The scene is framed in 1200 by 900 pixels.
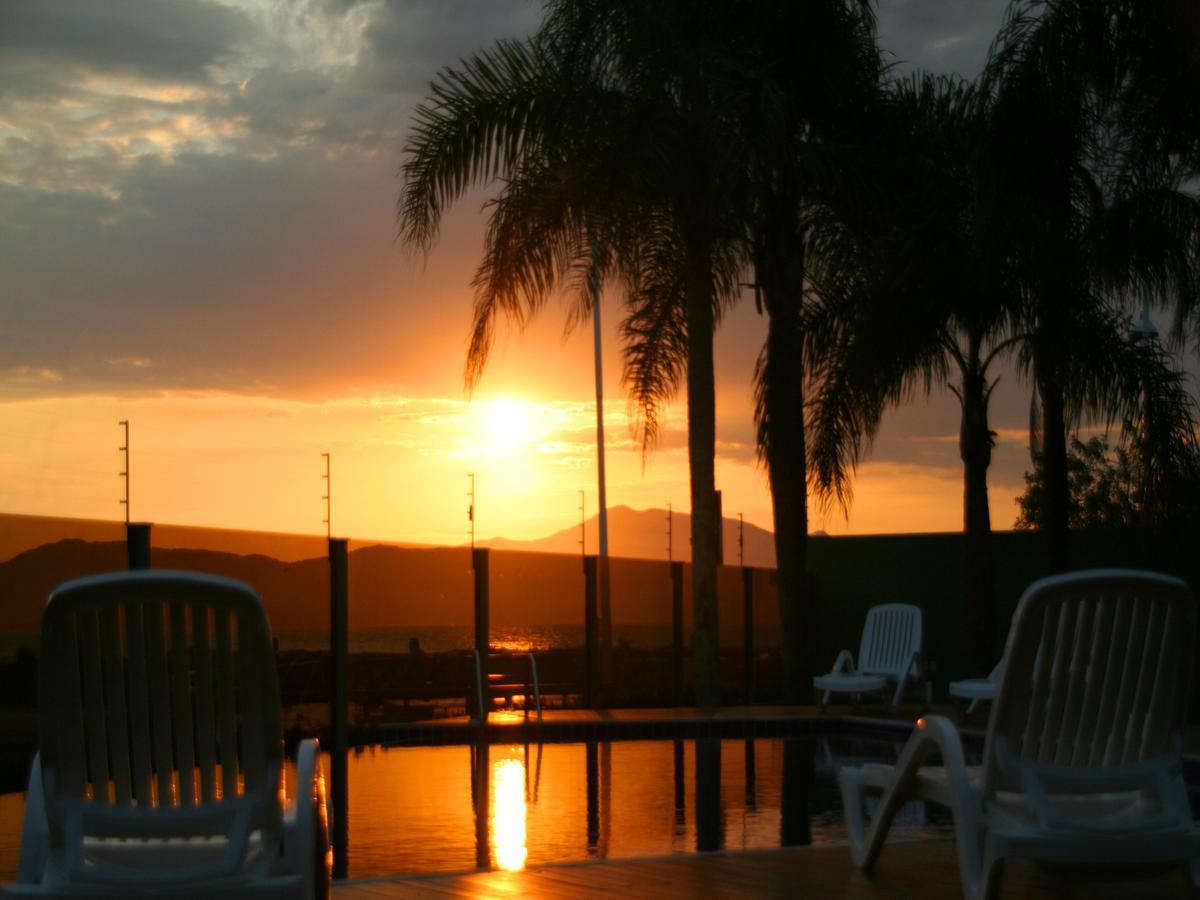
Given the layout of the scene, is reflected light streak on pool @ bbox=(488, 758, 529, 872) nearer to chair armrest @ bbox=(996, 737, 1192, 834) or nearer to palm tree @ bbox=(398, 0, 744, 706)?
chair armrest @ bbox=(996, 737, 1192, 834)

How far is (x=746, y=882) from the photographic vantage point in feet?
14.5

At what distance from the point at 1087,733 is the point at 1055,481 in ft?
33.9

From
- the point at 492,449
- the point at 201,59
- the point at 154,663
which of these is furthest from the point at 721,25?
the point at 154,663

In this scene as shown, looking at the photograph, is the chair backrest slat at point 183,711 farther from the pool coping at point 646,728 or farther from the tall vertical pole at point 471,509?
the tall vertical pole at point 471,509

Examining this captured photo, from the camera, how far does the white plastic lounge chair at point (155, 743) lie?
2.81m

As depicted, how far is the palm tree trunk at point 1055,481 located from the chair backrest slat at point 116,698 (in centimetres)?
1137

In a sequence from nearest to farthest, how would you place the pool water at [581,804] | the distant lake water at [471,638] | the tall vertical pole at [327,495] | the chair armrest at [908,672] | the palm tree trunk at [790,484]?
the pool water at [581,804] < the distant lake water at [471,638] < the chair armrest at [908,672] < the palm tree trunk at [790,484] < the tall vertical pole at [327,495]

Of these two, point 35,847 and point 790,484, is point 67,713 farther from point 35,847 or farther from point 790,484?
point 790,484

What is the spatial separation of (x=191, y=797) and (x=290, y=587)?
7.63 m

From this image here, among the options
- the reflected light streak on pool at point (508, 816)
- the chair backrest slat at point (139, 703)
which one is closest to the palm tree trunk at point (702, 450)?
the reflected light streak on pool at point (508, 816)

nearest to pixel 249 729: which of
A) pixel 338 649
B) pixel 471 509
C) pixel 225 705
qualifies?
pixel 225 705

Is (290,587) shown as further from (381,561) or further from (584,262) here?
(584,262)

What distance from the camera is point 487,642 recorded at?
12.8 meters

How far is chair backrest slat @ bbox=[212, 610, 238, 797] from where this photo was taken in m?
2.86
